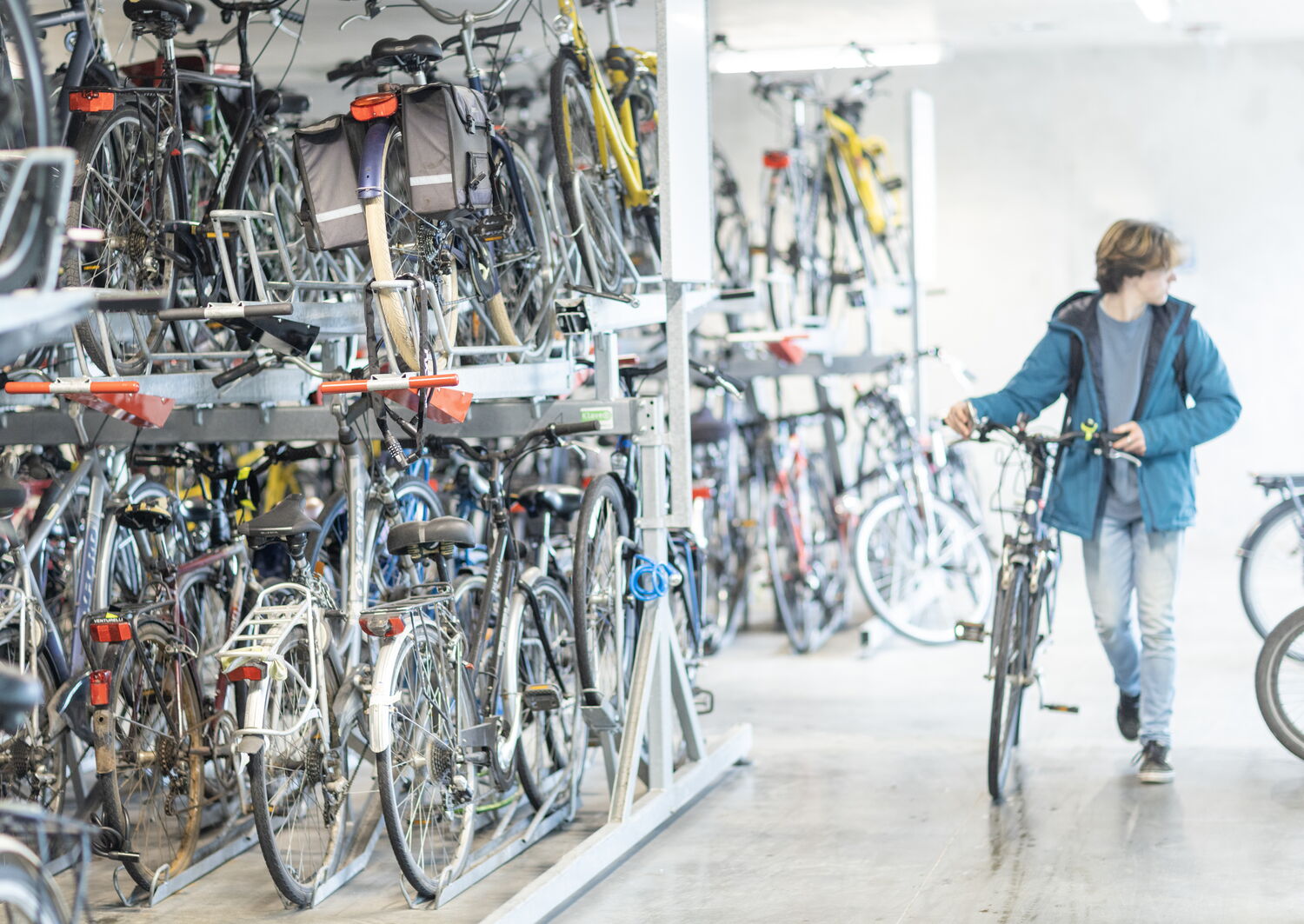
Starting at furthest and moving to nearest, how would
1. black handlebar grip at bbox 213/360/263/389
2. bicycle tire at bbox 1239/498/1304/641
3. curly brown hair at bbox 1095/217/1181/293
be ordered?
1. bicycle tire at bbox 1239/498/1304/641
2. curly brown hair at bbox 1095/217/1181/293
3. black handlebar grip at bbox 213/360/263/389

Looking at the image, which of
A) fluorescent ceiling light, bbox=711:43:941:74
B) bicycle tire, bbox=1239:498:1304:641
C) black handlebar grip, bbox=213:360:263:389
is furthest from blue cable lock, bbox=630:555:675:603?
fluorescent ceiling light, bbox=711:43:941:74

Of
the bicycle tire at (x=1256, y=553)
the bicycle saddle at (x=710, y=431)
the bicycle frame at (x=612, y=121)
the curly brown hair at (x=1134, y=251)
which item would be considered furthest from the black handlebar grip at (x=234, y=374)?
the bicycle tire at (x=1256, y=553)

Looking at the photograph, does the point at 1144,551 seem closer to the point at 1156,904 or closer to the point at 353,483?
the point at 1156,904

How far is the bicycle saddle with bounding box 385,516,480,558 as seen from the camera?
351cm

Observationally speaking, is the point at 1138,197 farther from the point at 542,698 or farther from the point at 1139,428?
the point at 542,698

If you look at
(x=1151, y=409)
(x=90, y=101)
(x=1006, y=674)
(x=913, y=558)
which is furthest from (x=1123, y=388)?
(x=90, y=101)

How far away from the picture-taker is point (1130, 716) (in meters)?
4.66

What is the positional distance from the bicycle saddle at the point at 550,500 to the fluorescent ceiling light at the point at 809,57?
5030mm

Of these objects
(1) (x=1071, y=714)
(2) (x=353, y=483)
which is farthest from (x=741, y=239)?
(2) (x=353, y=483)

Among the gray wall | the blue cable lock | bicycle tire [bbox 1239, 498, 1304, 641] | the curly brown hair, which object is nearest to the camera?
the blue cable lock

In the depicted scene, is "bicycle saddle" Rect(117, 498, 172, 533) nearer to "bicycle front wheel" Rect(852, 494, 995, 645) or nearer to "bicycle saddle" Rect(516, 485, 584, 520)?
"bicycle saddle" Rect(516, 485, 584, 520)

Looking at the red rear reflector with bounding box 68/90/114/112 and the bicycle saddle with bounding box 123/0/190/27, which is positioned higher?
the bicycle saddle with bounding box 123/0/190/27

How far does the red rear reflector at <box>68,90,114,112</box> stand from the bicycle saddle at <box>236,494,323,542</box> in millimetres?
978

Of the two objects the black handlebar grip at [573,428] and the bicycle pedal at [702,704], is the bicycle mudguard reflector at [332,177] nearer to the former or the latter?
the black handlebar grip at [573,428]
